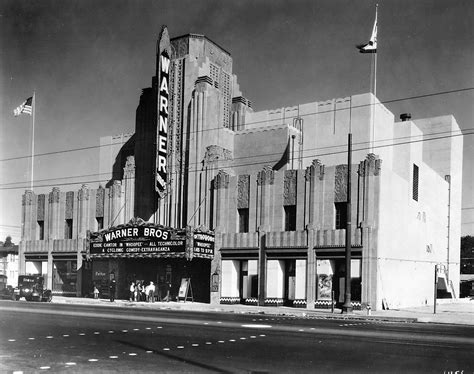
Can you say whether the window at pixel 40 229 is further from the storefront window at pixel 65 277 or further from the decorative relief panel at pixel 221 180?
the decorative relief panel at pixel 221 180

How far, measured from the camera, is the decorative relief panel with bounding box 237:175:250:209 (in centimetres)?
4334

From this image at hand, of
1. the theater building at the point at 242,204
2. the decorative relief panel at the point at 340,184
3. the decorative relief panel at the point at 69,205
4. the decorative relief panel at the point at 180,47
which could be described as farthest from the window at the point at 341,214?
the decorative relief panel at the point at 69,205

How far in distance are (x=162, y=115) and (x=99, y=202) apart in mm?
10998

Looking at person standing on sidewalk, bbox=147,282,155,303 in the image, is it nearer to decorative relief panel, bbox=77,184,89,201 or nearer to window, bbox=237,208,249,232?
window, bbox=237,208,249,232

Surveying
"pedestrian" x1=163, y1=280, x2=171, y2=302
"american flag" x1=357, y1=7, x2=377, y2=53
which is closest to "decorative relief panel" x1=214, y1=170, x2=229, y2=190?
"pedestrian" x1=163, y1=280, x2=171, y2=302

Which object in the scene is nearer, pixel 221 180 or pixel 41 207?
pixel 221 180

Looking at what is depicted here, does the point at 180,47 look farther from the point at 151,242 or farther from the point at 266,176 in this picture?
the point at 151,242

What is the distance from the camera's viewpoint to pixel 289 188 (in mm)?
41562

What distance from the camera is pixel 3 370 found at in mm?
12266

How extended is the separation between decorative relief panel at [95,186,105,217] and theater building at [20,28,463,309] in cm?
15

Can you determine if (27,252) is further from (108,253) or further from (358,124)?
(358,124)

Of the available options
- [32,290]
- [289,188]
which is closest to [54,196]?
[32,290]

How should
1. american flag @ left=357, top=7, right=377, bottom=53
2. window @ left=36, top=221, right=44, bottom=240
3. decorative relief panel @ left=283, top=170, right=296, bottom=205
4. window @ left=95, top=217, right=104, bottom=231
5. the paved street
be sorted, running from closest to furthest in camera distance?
the paved street < american flag @ left=357, top=7, right=377, bottom=53 < decorative relief panel @ left=283, top=170, right=296, bottom=205 < window @ left=95, top=217, right=104, bottom=231 < window @ left=36, top=221, right=44, bottom=240

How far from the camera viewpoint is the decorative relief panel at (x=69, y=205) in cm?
5359
